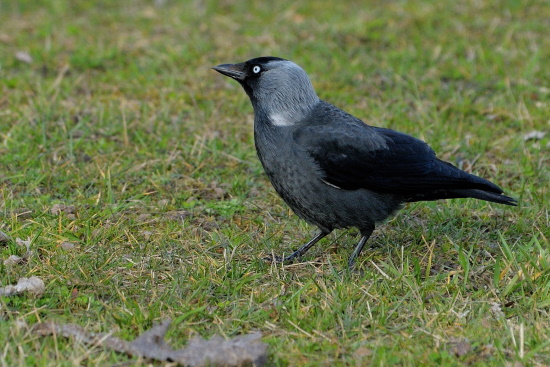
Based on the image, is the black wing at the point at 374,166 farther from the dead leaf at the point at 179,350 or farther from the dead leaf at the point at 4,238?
A: the dead leaf at the point at 4,238

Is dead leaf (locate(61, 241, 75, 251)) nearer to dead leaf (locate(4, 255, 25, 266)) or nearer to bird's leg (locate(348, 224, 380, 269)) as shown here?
dead leaf (locate(4, 255, 25, 266))

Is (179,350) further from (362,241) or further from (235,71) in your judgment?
(235,71)

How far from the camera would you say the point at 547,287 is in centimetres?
411

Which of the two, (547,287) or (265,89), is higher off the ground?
(265,89)

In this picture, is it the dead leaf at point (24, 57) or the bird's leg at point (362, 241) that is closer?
the bird's leg at point (362, 241)

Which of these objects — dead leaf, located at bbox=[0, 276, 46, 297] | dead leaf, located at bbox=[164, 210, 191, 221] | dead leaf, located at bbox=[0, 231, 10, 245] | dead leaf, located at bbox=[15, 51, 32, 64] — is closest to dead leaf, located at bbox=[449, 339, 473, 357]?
dead leaf, located at bbox=[0, 276, 46, 297]

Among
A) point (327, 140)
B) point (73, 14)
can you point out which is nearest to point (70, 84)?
point (73, 14)

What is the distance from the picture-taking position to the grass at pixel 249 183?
382cm

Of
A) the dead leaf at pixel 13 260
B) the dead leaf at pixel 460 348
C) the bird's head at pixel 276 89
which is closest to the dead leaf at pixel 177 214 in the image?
the bird's head at pixel 276 89

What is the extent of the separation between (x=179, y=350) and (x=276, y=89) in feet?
6.66

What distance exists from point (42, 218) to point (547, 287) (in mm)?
2965

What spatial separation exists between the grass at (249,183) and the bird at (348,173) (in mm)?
286

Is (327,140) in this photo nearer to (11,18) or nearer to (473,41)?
(473,41)

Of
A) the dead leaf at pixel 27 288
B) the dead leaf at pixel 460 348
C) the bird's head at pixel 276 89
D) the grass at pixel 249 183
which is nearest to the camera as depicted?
the dead leaf at pixel 460 348
